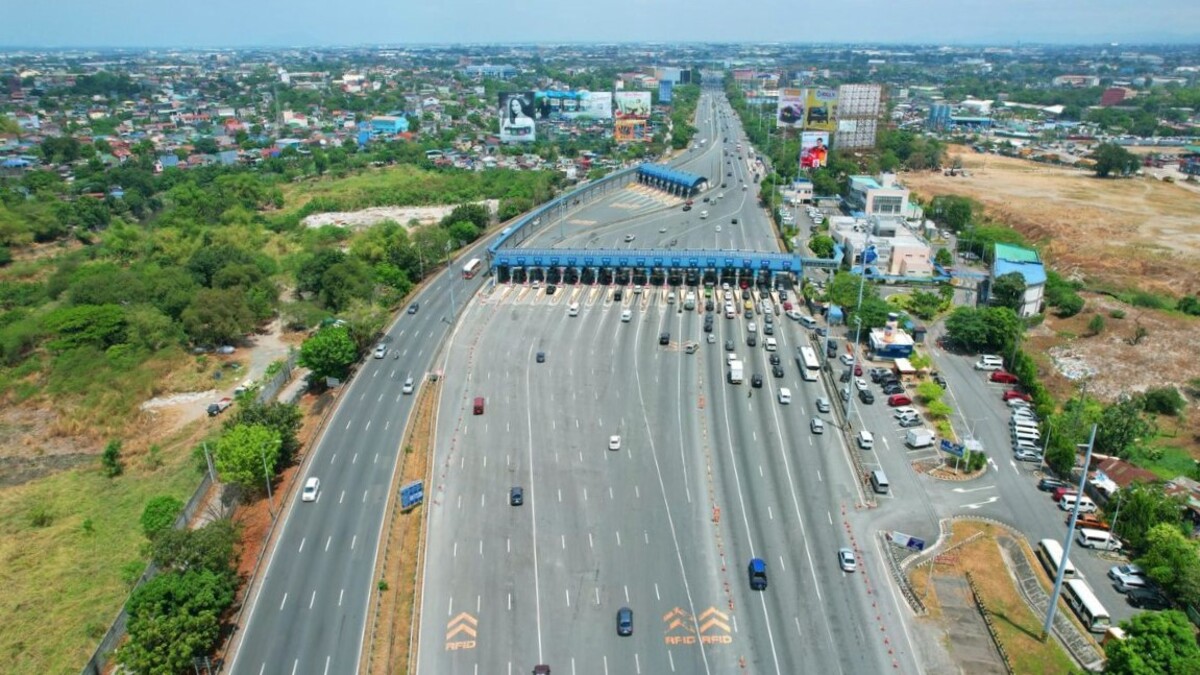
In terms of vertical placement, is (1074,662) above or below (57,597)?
above

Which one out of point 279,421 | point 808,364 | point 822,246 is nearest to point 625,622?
point 279,421

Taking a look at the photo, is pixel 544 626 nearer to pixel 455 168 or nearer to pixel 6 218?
pixel 6 218

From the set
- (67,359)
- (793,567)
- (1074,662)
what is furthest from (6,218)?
(1074,662)

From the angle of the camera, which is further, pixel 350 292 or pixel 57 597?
pixel 350 292

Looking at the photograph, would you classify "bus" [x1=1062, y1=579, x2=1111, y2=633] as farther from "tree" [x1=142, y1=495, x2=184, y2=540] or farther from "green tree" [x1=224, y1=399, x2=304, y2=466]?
"tree" [x1=142, y1=495, x2=184, y2=540]

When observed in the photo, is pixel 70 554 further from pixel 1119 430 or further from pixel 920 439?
pixel 1119 430

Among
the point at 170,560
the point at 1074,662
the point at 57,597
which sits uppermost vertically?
the point at 170,560

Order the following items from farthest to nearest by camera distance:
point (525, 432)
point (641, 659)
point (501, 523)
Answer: point (525, 432), point (501, 523), point (641, 659)
